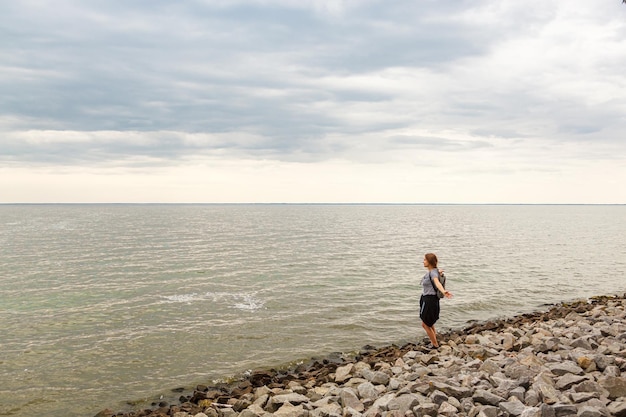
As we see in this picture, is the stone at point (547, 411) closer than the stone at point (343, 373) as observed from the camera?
Yes

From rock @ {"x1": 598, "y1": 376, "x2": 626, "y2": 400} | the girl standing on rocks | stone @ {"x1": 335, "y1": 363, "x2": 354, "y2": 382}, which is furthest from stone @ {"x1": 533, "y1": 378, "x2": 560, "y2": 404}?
stone @ {"x1": 335, "y1": 363, "x2": 354, "y2": 382}

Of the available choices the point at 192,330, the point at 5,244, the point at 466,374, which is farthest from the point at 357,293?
the point at 5,244

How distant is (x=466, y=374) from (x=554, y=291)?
795 inches

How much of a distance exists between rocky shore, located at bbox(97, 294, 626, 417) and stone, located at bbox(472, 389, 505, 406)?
18 millimetres

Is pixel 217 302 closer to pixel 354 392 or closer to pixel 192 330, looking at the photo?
pixel 192 330

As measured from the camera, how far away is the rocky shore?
26.5ft

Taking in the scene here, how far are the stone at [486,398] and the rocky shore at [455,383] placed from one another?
2 cm

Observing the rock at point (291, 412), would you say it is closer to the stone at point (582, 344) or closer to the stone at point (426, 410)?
the stone at point (426, 410)

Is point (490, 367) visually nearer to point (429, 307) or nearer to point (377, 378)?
point (377, 378)

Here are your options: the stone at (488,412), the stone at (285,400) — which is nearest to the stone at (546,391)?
the stone at (488,412)

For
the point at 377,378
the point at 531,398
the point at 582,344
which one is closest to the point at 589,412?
the point at 531,398

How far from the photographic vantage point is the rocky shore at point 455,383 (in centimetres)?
807

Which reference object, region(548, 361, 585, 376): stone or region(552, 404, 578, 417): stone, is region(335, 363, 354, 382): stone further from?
region(552, 404, 578, 417): stone

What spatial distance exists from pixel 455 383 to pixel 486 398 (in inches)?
48.0
